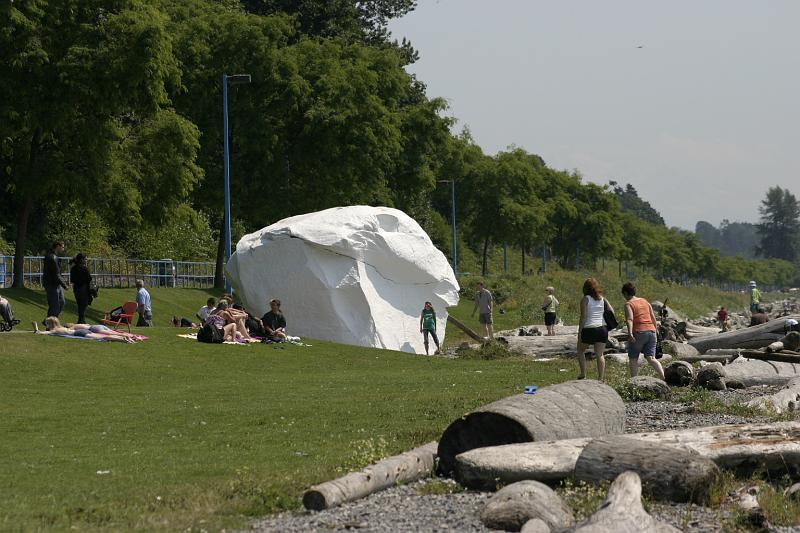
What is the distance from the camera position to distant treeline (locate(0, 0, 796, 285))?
36938 mm

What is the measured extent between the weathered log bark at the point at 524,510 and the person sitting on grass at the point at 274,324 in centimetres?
2221

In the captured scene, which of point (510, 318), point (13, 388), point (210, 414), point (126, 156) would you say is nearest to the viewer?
point (210, 414)

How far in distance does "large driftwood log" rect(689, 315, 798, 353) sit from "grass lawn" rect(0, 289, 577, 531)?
6044 mm

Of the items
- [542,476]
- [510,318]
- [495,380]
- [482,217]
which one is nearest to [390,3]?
[482,217]

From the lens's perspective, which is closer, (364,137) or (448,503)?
(448,503)

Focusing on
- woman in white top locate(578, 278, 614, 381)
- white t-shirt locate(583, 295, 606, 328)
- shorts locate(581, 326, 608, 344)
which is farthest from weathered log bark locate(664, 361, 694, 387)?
white t-shirt locate(583, 295, 606, 328)

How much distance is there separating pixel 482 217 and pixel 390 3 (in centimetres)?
1602

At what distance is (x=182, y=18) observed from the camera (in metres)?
51.6

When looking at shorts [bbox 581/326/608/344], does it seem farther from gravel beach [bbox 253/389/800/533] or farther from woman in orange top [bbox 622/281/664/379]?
gravel beach [bbox 253/389/800/533]

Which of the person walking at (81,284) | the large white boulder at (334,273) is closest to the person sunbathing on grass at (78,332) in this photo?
the person walking at (81,284)

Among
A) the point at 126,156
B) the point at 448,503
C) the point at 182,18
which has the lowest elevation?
the point at 448,503

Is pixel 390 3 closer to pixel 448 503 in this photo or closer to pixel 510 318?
pixel 510 318

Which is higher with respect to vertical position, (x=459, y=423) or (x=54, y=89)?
(x=54, y=89)

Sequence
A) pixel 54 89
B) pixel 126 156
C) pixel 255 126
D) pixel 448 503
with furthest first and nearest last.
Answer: pixel 255 126, pixel 126 156, pixel 54 89, pixel 448 503
